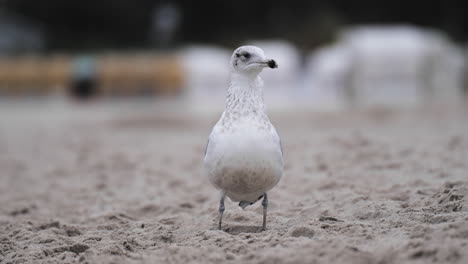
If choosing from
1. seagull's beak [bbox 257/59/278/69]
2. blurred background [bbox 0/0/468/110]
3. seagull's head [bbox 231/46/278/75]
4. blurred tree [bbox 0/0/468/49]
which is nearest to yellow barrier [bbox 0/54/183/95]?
blurred background [bbox 0/0/468/110]

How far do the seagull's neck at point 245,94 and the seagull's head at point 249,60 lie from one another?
0.05 meters

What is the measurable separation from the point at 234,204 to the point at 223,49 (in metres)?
25.7

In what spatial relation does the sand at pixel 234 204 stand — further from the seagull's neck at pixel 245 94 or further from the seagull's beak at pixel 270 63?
the seagull's beak at pixel 270 63

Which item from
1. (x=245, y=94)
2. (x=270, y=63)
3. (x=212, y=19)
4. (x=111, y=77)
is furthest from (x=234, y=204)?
(x=212, y=19)

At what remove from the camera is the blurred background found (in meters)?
21.2

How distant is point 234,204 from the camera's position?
19.8 ft

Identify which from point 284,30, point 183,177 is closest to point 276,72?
point 284,30

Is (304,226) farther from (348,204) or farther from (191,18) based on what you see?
(191,18)

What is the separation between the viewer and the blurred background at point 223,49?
2122cm

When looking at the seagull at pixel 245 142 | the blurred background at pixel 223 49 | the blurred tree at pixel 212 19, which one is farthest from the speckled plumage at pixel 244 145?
the blurred tree at pixel 212 19

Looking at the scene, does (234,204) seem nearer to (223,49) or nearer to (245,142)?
(245,142)

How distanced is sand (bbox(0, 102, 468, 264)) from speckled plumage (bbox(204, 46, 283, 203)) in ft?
1.18

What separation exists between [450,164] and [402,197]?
1.34m

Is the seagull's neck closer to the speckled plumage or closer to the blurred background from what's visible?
the speckled plumage
